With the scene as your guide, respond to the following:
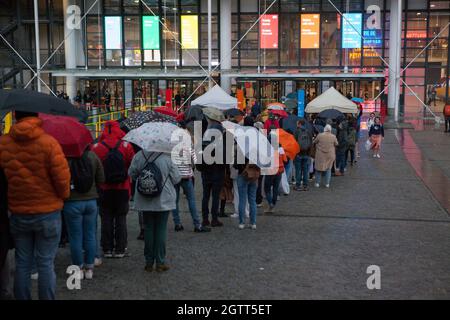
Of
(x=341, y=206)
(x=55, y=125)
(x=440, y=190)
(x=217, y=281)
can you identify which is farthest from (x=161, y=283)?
(x=440, y=190)

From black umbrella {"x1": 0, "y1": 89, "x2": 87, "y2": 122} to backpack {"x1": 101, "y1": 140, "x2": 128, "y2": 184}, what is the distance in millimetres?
793

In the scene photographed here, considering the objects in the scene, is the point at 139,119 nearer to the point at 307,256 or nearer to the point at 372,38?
the point at 307,256

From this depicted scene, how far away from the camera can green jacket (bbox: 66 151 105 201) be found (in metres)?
6.14

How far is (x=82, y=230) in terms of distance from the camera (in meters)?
6.36

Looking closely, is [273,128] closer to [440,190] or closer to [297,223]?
[297,223]

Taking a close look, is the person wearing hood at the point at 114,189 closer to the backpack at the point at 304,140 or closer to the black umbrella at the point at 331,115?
the backpack at the point at 304,140

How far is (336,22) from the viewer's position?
108 feet

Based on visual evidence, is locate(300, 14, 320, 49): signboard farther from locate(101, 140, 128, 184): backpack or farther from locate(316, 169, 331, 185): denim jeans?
locate(101, 140, 128, 184): backpack

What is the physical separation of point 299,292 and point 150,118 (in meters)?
4.11

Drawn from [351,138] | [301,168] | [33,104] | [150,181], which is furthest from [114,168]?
[351,138]

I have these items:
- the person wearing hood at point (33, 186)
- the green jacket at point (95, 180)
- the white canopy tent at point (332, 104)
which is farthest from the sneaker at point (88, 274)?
the white canopy tent at point (332, 104)

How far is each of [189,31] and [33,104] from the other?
2887cm

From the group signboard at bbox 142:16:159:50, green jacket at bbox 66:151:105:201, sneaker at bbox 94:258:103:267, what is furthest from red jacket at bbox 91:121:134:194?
signboard at bbox 142:16:159:50

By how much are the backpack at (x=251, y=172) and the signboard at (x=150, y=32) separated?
26542mm
